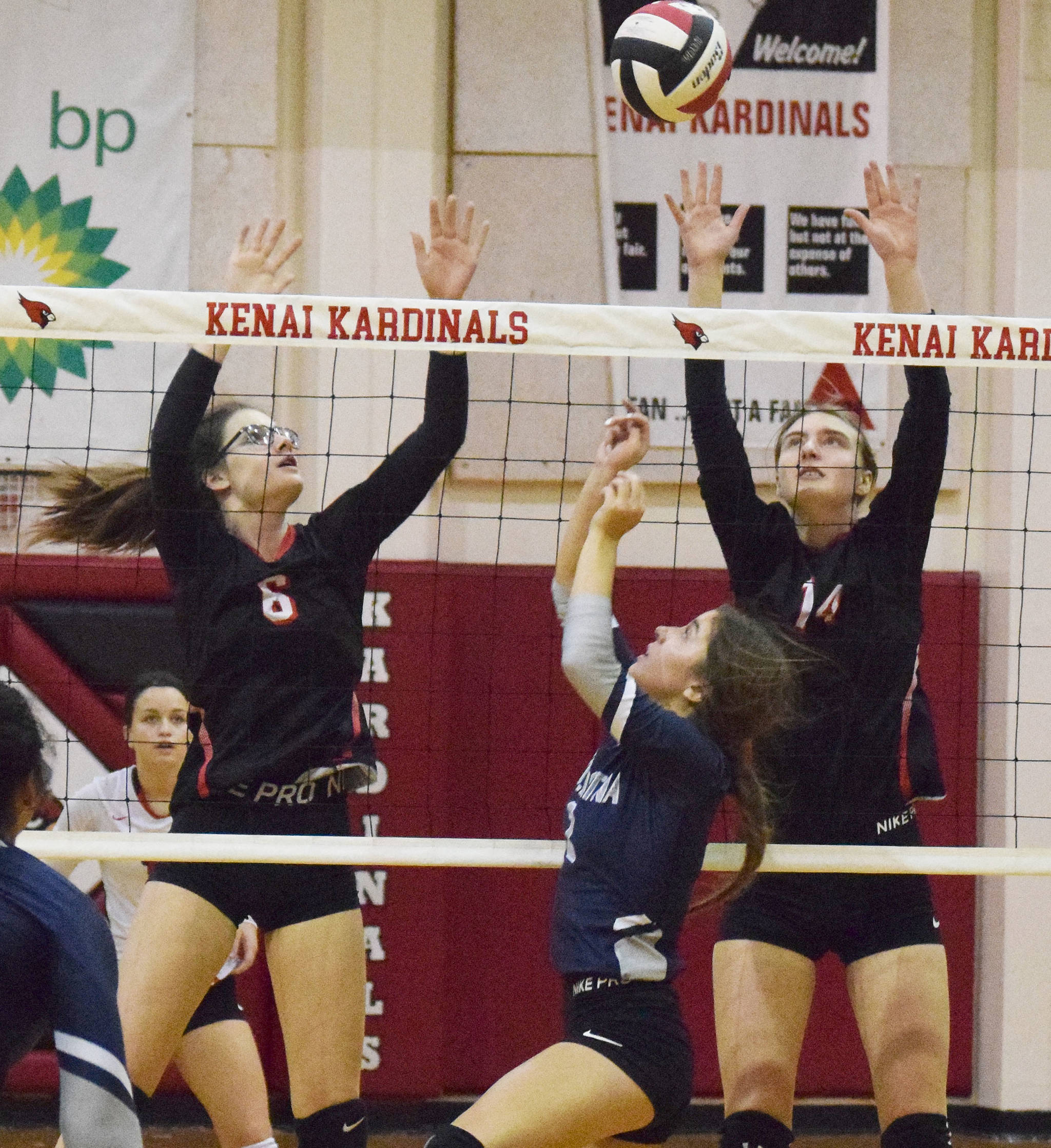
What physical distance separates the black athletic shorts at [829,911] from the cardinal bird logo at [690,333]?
1.19 meters

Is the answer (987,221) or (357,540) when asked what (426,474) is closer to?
(357,540)

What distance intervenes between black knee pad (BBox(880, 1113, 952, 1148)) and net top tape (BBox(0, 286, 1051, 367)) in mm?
1614

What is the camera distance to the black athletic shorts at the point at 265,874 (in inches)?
135

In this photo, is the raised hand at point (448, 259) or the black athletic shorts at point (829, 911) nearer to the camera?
the black athletic shorts at point (829, 911)

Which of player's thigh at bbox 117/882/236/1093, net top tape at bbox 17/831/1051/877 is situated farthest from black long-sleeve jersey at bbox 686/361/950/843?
player's thigh at bbox 117/882/236/1093

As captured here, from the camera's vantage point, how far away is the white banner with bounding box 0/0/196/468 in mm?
5574

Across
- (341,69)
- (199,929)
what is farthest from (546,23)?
(199,929)

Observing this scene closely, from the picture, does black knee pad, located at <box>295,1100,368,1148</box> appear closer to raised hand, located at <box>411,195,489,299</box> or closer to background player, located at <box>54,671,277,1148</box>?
background player, located at <box>54,671,277,1148</box>

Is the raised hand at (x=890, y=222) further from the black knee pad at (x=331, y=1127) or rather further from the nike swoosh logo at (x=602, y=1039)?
the black knee pad at (x=331, y=1127)

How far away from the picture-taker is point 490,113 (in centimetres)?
562

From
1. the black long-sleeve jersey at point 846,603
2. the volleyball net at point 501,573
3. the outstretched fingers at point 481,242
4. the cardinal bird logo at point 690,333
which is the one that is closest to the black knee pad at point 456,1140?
the black long-sleeve jersey at point 846,603

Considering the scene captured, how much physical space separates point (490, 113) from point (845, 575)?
274 centimetres

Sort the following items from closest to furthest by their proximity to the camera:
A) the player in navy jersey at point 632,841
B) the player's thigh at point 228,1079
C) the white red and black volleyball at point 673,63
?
the player in navy jersey at point 632,841, the player's thigh at point 228,1079, the white red and black volleyball at point 673,63

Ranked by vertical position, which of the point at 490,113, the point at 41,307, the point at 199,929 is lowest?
the point at 199,929
